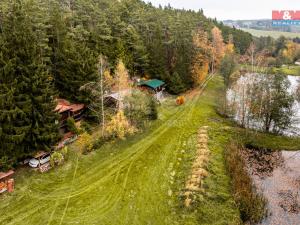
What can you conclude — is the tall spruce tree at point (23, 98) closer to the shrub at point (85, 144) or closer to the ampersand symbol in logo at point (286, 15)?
the shrub at point (85, 144)

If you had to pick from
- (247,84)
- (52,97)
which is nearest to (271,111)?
(247,84)

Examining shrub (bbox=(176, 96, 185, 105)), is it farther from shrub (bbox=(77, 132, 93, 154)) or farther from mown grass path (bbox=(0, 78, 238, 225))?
shrub (bbox=(77, 132, 93, 154))

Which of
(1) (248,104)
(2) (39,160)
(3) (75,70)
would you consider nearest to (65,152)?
(2) (39,160)

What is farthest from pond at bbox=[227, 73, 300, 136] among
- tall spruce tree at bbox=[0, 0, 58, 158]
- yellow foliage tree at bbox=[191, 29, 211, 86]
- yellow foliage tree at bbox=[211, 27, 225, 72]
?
tall spruce tree at bbox=[0, 0, 58, 158]

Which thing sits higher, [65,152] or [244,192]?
[65,152]

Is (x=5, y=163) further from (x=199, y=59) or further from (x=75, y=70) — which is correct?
(x=199, y=59)

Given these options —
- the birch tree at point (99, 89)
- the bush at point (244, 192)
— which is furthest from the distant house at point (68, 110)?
the bush at point (244, 192)
